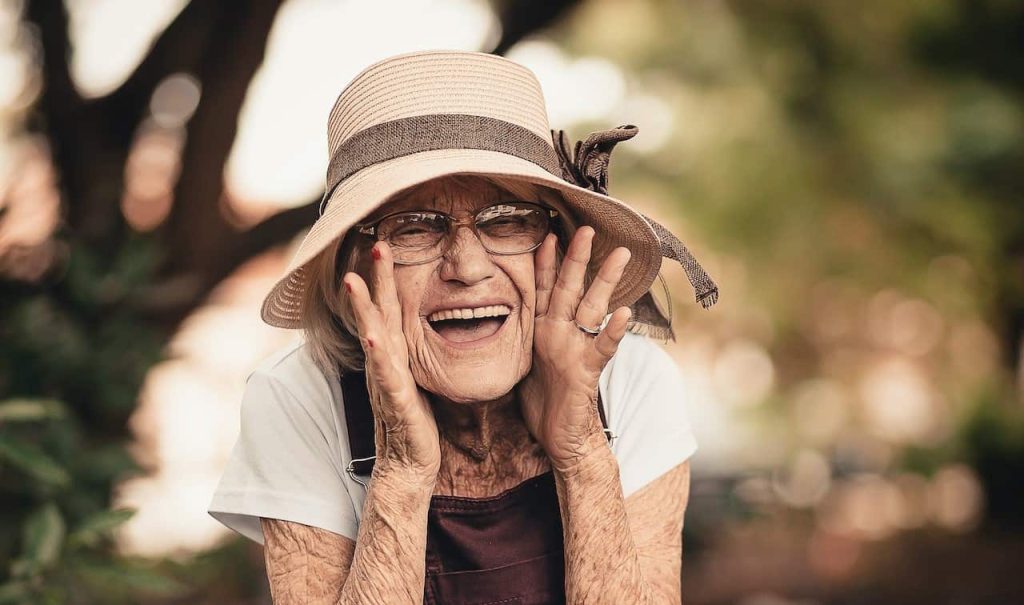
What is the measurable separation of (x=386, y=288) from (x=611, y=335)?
0.43 meters

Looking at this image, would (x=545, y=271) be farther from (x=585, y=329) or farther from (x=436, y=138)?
(x=436, y=138)

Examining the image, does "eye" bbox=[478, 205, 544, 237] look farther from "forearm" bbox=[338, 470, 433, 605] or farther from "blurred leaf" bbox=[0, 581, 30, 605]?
"blurred leaf" bbox=[0, 581, 30, 605]

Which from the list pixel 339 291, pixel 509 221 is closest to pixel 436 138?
pixel 509 221

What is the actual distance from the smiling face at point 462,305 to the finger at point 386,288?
5cm

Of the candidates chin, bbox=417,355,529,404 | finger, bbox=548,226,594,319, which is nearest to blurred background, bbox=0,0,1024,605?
chin, bbox=417,355,529,404

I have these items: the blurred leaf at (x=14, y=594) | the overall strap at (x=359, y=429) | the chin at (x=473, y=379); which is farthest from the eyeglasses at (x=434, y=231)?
the blurred leaf at (x=14, y=594)

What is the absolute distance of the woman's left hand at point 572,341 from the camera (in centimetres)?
191

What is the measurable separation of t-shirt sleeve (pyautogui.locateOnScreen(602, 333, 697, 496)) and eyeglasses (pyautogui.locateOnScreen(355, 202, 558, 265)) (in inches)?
18.5

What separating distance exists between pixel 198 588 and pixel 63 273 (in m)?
2.19

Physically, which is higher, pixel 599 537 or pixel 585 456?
pixel 585 456

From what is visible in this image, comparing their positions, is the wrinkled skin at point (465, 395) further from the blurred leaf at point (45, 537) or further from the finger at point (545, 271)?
the blurred leaf at point (45, 537)

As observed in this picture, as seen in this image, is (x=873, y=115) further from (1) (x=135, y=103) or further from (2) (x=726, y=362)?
(1) (x=135, y=103)

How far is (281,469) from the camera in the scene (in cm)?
208

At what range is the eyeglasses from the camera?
6.34 feet
